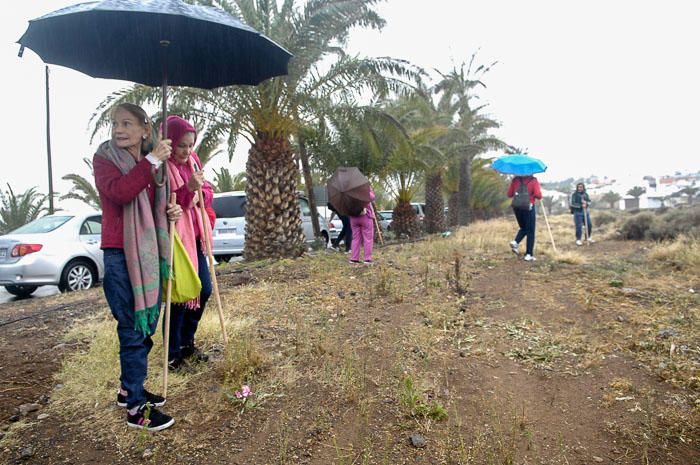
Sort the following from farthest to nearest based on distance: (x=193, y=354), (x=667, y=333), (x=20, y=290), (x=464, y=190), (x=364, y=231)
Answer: (x=464, y=190)
(x=20, y=290)
(x=364, y=231)
(x=667, y=333)
(x=193, y=354)

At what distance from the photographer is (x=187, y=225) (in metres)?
3.13

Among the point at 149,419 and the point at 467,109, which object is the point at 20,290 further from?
the point at 467,109

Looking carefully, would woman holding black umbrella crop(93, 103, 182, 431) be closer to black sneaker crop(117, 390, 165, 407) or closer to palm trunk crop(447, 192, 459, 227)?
black sneaker crop(117, 390, 165, 407)

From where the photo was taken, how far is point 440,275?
22.2 feet

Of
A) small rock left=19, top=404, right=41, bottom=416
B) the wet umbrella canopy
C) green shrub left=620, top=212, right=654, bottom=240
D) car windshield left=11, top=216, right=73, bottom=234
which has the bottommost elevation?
small rock left=19, top=404, right=41, bottom=416

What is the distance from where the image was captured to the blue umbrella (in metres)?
7.89

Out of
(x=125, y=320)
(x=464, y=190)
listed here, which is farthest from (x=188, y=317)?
(x=464, y=190)

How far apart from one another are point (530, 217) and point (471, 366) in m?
5.11

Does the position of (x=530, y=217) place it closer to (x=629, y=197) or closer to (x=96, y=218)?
(x=96, y=218)

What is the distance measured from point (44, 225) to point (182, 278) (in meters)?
6.85

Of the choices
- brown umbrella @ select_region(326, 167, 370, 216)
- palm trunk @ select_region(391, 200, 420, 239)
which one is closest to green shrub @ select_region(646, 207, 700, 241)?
palm trunk @ select_region(391, 200, 420, 239)

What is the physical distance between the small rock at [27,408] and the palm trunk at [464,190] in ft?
64.4

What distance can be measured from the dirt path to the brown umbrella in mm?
2374

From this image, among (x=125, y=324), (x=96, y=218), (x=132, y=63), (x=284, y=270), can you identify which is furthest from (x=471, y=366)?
(x=96, y=218)
